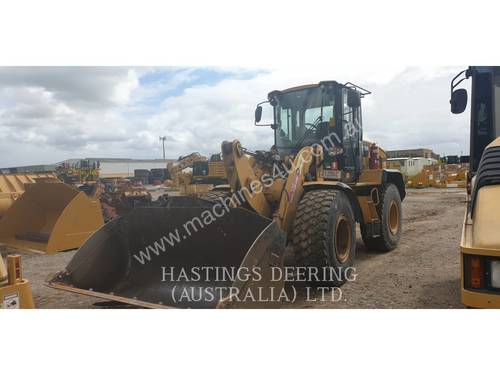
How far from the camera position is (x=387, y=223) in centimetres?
666

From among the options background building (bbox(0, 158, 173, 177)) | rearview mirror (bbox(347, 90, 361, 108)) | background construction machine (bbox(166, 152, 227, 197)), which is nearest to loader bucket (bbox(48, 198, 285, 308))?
rearview mirror (bbox(347, 90, 361, 108))

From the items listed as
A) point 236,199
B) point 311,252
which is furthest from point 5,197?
point 311,252

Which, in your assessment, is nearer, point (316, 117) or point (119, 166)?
point (316, 117)

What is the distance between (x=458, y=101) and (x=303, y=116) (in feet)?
7.23

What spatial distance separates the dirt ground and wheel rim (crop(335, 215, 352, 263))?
37 cm

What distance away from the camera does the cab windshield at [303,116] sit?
576cm

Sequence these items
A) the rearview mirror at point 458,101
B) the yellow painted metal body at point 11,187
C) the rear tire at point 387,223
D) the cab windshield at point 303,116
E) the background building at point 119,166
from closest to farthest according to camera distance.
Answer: the rearview mirror at point 458,101 → the cab windshield at point 303,116 → the rear tire at point 387,223 → the yellow painted metal body at point 11,187 → the background building at point 119,166

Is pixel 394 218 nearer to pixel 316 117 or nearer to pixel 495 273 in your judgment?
pixel 316 117

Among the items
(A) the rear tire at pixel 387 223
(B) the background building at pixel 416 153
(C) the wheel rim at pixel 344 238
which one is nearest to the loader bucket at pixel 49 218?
(C) the wheel rim at pixel 344 238

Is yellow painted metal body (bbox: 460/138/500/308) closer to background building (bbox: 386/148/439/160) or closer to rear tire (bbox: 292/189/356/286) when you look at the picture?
rear tire (bbox: 292/189/356/286)

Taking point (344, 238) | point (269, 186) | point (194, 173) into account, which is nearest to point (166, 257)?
point (269, 186)

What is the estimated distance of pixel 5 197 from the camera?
8516 millimetres

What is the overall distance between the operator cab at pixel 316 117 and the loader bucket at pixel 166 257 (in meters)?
2.09

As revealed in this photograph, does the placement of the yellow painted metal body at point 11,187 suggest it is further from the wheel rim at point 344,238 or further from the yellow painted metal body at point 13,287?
the wheel rim at point 344,238
